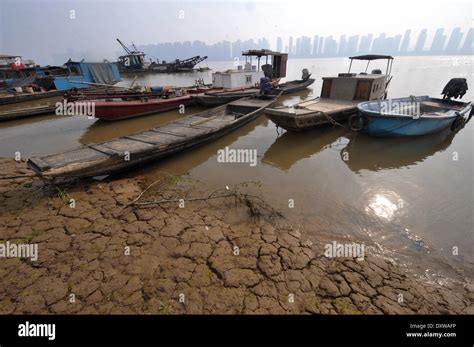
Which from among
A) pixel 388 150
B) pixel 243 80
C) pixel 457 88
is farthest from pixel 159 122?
pixel 457 88

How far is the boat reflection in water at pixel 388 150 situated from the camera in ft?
28.5

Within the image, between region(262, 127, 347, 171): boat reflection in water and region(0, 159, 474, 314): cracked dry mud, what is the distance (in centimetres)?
412

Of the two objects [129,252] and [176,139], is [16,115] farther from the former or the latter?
[129,252]

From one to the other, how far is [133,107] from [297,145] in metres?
10.0

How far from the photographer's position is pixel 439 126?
10.7m

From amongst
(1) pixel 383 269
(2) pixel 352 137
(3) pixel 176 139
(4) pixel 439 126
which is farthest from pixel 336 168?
(4) pixel 439 126

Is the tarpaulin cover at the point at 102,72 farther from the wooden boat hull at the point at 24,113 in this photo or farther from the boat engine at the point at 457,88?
the boat engine at the point at 457,88

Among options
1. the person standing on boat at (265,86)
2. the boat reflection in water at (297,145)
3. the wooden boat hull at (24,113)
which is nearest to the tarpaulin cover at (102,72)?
the wooden boat hull at (24,113)

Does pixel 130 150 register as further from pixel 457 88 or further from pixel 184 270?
pixel 457 88

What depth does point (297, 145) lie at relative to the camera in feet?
33.8

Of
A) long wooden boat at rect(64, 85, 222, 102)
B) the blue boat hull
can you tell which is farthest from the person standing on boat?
the blue boat hull

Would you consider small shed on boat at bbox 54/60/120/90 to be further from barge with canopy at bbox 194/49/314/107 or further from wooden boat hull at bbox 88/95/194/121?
barge with canopy at bbox 194/49/314/107

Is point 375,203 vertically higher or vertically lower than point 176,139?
lower

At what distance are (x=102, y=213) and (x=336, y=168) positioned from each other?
24.6 feet
